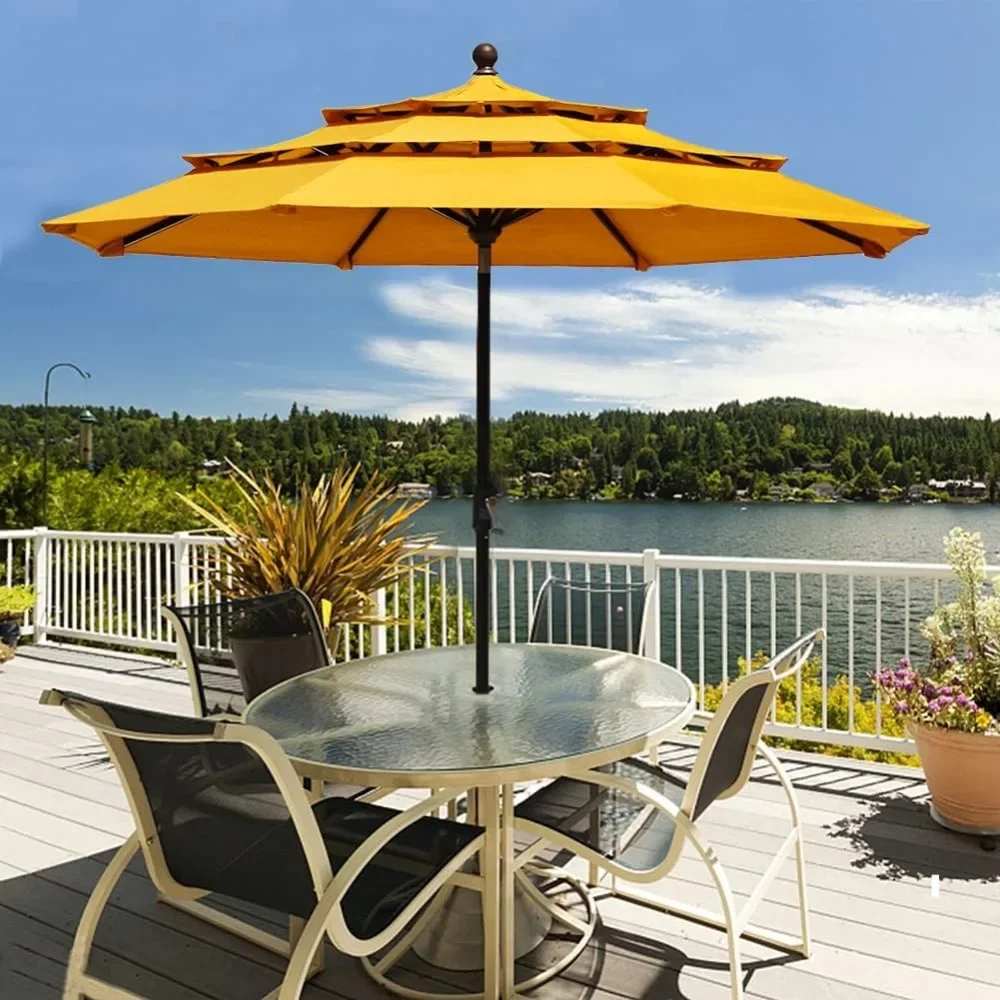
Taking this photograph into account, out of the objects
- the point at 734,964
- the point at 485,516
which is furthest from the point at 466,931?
the point at 485,516

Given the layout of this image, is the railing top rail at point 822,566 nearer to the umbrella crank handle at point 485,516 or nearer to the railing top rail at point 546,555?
the railing top rail at point 546,555

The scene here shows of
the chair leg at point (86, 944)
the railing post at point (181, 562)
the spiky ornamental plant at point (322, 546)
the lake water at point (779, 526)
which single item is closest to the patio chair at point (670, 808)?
the chair leg at point (86, 944)

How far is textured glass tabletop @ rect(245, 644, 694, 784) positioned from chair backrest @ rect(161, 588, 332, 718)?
0.24 metres

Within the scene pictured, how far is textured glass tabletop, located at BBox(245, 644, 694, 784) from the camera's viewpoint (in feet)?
7.20

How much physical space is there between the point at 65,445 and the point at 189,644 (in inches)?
563

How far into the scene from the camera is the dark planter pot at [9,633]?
23.0ft

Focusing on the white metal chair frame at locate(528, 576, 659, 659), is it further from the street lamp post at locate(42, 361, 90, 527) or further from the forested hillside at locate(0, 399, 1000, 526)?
the forested hillside at locate(0, 399, 1000, 526)

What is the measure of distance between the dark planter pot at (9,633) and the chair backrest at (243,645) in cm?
465

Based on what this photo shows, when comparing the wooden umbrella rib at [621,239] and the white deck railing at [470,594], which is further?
the white deck railing at [470,594]

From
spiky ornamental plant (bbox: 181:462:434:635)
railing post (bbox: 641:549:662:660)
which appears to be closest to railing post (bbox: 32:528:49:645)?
spiky ornamental plant (bbox: 181:462:434:635)

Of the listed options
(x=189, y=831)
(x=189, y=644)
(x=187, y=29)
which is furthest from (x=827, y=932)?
(x=187, y=29)

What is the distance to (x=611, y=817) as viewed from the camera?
8.13 feet

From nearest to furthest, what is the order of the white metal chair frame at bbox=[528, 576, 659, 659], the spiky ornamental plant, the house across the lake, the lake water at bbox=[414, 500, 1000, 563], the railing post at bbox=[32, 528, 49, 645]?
the white metal chair frame at bbox=[528, 576, 659, 659], the spiky ornamental plant, the house across the lake, the railing post at bbox=[32, 528, 49, 645], the lake water at bbox=[414, 500, 1000, 563]

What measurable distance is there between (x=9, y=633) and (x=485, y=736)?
5.99m
